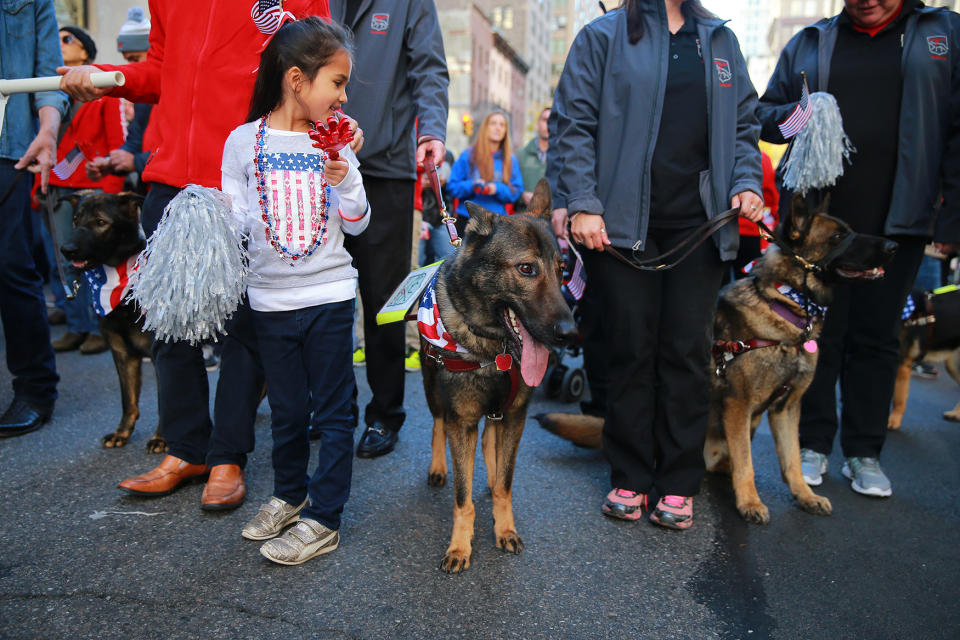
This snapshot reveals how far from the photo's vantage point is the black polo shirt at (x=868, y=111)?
3498 millimetres

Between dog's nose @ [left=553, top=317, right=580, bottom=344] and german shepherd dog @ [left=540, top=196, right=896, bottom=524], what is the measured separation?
1.47 m

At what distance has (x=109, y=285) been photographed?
144 inches

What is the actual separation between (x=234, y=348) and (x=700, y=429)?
2270mm

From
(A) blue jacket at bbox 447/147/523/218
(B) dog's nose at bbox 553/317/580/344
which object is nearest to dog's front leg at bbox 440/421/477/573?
(B) dog's nose at bbox 553/317/580/344

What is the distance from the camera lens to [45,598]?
2203mm

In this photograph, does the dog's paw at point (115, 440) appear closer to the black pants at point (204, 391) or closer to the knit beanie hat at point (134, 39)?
the black pants at point (204, 391)

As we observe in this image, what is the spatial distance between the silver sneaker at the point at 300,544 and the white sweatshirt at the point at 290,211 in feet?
2.92

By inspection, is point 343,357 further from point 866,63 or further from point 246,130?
point 866,63

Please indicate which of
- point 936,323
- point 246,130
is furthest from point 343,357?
point 936,323

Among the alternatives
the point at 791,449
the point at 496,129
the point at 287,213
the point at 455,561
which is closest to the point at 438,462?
the point at 455,561

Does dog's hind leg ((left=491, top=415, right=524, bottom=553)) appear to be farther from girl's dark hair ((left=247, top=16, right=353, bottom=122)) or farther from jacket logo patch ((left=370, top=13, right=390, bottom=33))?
jacket logo patch ((left=370, top=13, right=390, bottom=33))

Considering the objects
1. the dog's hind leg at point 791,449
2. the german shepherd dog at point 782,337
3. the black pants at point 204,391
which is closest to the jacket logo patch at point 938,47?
the german shepherd dog at point 782,337

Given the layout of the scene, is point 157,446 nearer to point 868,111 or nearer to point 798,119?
point 798,119

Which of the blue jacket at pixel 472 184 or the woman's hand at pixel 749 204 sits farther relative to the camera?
the blue jacket at pixel 472 184
